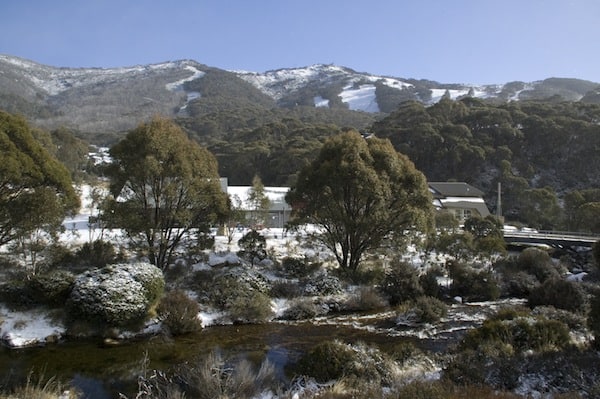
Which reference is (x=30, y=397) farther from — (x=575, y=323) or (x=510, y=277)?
(x=510, y=277)

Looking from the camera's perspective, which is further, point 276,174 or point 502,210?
point 276,174

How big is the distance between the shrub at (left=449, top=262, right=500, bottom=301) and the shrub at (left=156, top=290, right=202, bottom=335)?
12.4 meters

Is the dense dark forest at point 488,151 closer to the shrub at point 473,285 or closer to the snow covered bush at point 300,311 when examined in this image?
the shrub at point 473,285

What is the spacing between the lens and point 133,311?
13.6 m

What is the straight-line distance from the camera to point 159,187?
60.3 ft

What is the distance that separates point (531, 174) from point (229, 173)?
45.5 m

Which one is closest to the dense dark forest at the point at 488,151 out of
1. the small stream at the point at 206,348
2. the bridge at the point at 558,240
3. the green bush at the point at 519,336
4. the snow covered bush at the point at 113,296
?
the bridge at the point at 558,240

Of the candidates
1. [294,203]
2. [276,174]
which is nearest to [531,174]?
[276,174]

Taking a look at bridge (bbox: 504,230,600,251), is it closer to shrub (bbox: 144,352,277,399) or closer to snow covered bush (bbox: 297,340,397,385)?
snow covered bush (bbox: 297,340,397,385)

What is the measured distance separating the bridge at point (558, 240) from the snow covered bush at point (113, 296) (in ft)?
98.9

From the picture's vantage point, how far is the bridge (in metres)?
31.8

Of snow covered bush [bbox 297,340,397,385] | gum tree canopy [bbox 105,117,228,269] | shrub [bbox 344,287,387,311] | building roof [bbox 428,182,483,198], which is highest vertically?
gum tree canopy [bbox 105,117,228,269]

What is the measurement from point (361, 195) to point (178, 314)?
1066 centimetres

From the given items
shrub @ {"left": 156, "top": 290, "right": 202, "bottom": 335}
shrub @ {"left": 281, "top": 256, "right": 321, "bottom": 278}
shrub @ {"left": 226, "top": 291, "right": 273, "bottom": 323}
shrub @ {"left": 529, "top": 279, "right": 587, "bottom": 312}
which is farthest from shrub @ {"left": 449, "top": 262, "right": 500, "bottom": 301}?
shrub @ {"left": 156, "top": 290, "right": 202, "bottom": 335}
